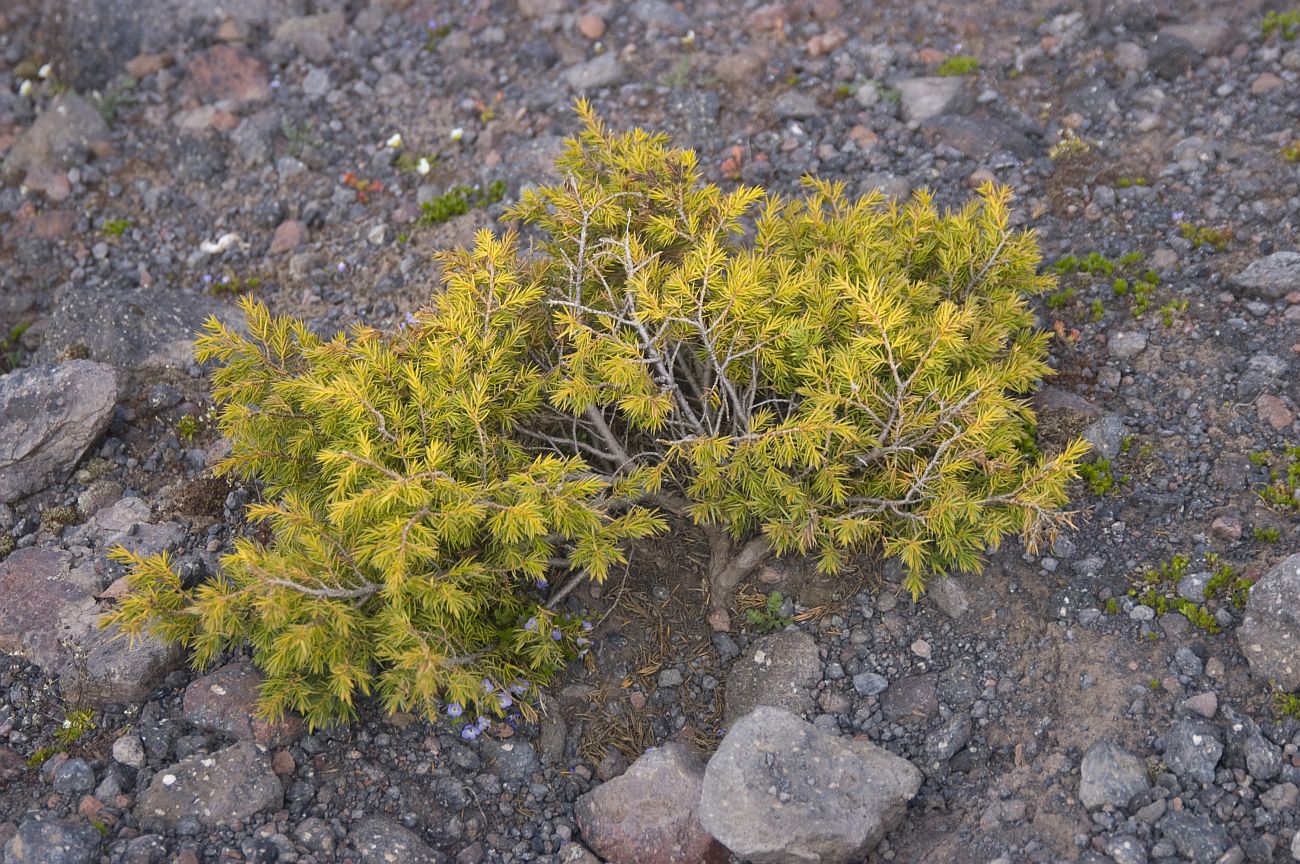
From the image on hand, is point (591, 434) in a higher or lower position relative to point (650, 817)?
higher

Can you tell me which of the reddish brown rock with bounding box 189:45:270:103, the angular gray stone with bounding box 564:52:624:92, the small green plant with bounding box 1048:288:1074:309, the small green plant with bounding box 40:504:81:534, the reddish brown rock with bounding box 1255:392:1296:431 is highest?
the reddish brown rock with bounding box 189:45:270:103

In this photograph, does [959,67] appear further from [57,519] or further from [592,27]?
[57,519]

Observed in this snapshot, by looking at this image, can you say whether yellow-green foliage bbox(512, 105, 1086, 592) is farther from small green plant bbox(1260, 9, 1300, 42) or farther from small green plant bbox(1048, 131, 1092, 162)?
small green plant bbox(1260, 9, 1300, 42)

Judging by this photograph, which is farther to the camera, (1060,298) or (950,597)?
(1060,298)

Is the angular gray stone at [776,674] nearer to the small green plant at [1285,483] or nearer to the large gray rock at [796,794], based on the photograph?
the large gray rock at [796,794]

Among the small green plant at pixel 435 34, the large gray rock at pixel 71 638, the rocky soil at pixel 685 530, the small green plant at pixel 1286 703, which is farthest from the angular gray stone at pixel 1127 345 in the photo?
the small green plant at pixel 435 34

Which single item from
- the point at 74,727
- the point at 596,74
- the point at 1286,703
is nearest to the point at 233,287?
the point at 596,74

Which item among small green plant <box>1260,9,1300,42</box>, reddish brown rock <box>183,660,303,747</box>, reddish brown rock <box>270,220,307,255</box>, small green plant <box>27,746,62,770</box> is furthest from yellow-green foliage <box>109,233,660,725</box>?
small green plant <box>1260,9,1300,42</box>

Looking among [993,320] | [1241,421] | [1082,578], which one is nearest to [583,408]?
[993,320]
